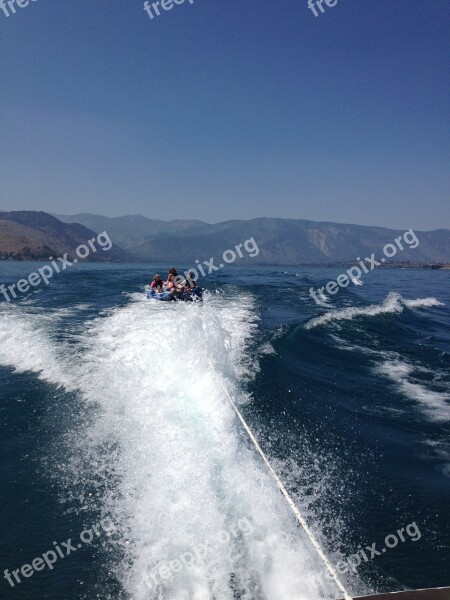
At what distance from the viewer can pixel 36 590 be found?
3.74 m

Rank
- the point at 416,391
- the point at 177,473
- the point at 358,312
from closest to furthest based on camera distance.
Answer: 1. the point at 177,473
2. the point at 416,391
3. the point at 358,312

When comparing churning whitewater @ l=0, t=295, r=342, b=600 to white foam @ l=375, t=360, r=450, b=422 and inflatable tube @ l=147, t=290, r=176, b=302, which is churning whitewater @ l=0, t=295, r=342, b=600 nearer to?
white foam @ l=375, t=360, r=450, b=422

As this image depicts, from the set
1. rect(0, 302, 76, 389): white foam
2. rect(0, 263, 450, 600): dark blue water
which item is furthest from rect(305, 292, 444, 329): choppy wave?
rect(0, 302, 76, 389): white foam

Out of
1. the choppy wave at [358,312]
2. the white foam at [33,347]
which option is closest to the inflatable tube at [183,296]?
the white foam at [33,347]

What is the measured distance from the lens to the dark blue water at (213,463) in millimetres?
3895

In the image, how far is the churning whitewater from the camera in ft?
12.3

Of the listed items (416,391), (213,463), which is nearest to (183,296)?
(416,391)

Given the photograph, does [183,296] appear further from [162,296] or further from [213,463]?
[213,463]

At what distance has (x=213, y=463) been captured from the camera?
5.39m

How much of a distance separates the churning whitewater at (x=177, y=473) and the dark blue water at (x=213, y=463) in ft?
0.07

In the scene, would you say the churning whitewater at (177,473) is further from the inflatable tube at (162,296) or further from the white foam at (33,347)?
the inflatable tube at (162,296)

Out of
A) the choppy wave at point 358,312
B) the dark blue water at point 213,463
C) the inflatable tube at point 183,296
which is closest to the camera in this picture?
the dark blue water at point 213,463

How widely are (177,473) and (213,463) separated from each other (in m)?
0.55

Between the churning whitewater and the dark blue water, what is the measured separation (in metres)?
0.02
